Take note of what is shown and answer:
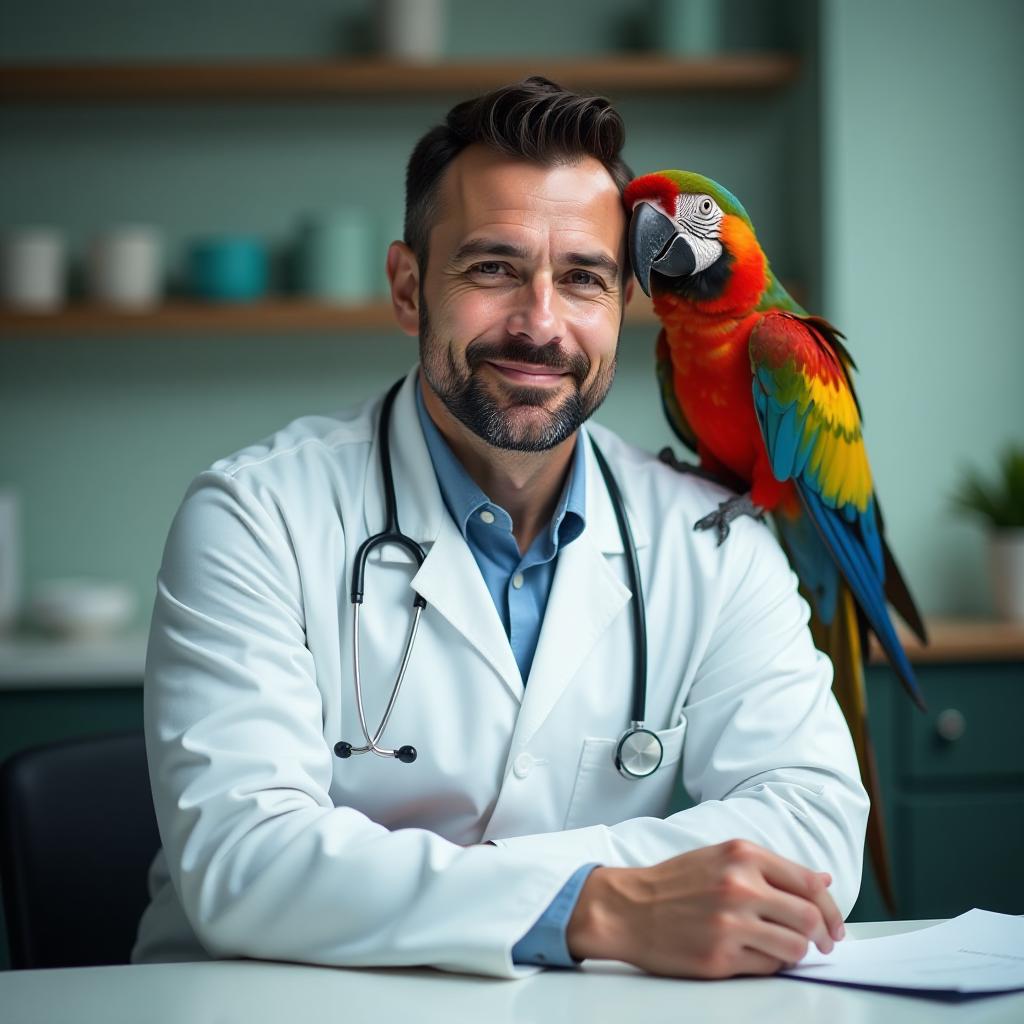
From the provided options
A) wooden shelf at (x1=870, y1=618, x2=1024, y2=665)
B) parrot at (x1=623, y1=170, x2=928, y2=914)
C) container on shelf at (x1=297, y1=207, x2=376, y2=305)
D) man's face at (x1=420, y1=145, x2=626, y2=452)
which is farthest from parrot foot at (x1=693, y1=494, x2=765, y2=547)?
container on shelf at (x1=297, y1=207, x2=376, y2=305)

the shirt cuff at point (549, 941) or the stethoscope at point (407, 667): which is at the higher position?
the stethoscope at point (407, 667)

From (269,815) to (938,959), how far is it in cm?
58

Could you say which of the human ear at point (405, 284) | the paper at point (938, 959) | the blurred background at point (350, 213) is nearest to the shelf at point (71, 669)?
the blurred background at point (350, 213)

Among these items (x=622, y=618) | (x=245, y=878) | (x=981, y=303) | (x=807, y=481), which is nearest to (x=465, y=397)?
(x=622, y=618)

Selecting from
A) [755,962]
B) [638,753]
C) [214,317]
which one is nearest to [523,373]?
[638,753]

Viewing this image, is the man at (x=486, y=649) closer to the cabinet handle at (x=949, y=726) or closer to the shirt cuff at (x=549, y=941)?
the shirt cuff at (x=549, y=941)

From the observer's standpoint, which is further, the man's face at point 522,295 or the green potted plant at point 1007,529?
the green potted plant at point 1007,529

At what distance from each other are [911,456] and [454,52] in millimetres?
1546

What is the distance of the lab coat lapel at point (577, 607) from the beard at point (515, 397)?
0.43 ft

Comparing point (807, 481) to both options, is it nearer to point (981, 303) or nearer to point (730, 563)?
point (730, 563)

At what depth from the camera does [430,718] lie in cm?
126

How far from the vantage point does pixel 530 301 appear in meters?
1.29

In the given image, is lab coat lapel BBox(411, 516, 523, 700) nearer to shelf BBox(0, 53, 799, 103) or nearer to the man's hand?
the man's hand

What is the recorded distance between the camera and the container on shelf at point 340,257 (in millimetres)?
2756
